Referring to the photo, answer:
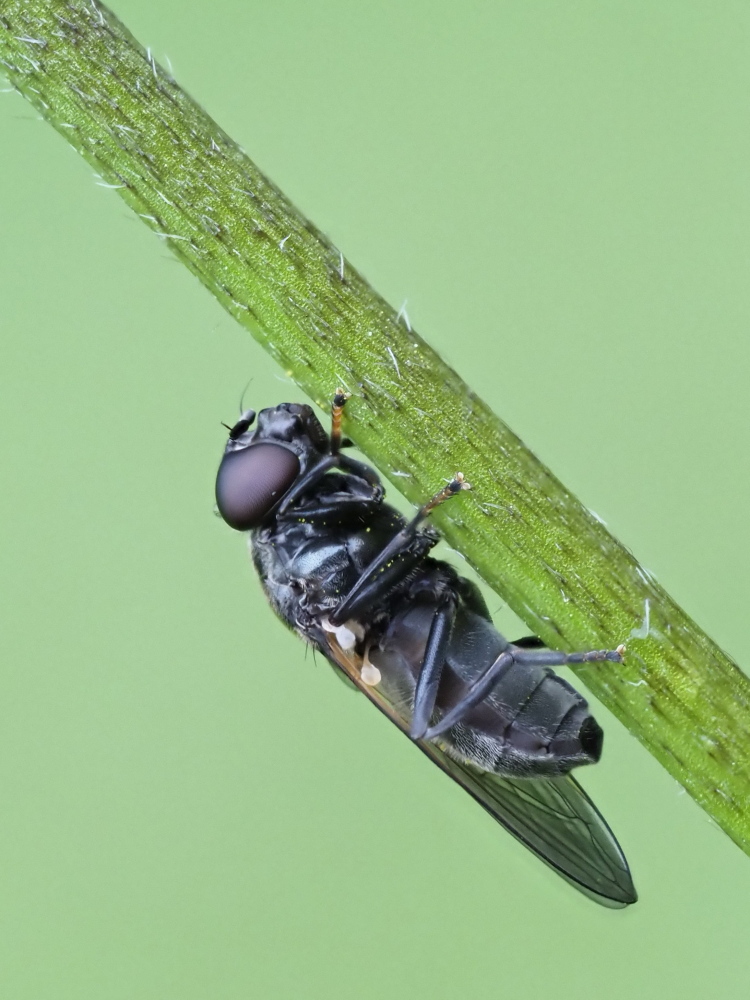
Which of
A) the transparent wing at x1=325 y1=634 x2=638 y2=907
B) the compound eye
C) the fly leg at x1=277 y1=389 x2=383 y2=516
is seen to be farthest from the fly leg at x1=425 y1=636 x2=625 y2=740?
the compound eye

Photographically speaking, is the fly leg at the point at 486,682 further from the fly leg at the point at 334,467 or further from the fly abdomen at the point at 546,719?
the fly leg at the point at 334,467

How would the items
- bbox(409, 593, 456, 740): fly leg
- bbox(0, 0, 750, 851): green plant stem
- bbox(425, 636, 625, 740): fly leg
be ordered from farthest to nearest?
1. bbox(409, 593, 456, 740): fly leg
2. bbox(425, 636, 625, 740): fly leg
3. bbox(0, 0, 750, 851): green plant stem

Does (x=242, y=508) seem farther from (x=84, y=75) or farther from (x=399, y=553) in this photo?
→ (x=84, y=75)

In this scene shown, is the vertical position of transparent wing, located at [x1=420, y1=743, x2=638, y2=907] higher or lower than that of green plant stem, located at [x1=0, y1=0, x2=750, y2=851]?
lower

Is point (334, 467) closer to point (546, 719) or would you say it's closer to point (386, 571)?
point (386, 571)

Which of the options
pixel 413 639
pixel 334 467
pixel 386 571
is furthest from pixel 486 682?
pixel 334 467

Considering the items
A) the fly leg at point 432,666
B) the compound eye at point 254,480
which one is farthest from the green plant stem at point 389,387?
the fly leg at point 432,666

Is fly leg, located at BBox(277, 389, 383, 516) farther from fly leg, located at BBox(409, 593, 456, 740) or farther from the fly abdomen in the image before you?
the fly abdomen

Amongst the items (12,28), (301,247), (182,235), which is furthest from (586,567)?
(12,28)
